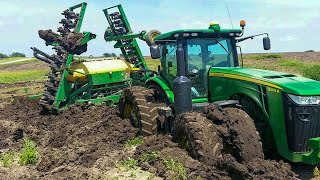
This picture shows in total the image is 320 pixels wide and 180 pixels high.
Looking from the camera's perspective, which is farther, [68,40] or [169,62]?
[68,40]

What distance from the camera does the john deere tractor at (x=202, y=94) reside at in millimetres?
6133

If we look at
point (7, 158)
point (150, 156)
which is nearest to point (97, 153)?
point (150, 156)

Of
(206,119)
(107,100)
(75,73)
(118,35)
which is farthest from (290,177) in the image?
(118,35)

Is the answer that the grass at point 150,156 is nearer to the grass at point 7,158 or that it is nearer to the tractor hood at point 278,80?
the tractor hood at point 278,80

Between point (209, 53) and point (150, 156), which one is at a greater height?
point (209, 53)

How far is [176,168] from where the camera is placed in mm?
6406

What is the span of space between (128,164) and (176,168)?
1.19 m

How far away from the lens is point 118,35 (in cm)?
1420

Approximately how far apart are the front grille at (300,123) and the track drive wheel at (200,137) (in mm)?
1000

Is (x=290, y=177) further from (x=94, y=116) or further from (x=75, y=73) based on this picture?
(x=75, y=73)

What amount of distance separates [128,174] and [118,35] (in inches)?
312

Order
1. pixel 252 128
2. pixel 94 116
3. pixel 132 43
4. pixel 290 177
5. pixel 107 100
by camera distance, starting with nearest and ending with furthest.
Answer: pixel 290 177 → pixel 252 128 → pixel 94 116 → pixel 107 100 → pixel 132 43

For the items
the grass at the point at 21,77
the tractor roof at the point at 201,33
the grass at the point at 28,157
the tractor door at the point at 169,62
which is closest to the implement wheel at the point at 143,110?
the tractor door at the point at 169,62

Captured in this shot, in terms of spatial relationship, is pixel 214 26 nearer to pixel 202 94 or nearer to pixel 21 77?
pixel 202 94
